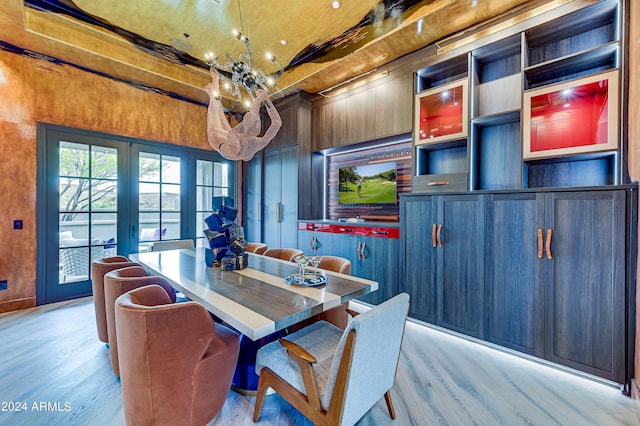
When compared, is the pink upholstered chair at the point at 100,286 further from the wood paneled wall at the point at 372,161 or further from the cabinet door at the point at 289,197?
the wood paneled wall at the point at 372,161

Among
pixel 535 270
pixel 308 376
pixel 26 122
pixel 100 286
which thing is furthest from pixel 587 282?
pixel 26 122

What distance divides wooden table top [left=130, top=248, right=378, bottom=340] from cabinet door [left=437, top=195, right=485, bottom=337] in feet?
4.28

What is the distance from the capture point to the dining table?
1.27 metres

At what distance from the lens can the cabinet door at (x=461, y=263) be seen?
2.54m

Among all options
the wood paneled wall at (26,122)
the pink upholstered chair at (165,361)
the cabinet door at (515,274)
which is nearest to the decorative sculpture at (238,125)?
the pink upholstered chair at (165,361)

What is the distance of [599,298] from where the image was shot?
1961 mm

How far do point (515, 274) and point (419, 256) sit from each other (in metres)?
0.87

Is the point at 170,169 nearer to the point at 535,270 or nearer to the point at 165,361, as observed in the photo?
the point at 165,361

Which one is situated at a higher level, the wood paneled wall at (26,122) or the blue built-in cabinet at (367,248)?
the wood paneled wall at (26,122)

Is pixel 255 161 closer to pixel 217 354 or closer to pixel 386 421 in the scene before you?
pixel 217 354

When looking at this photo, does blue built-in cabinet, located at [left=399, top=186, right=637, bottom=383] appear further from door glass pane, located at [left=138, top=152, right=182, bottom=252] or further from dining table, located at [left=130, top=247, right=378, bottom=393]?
door glass pane, located at [left=138, top=152, right=182, bottom=252]

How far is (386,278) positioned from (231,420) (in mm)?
2190

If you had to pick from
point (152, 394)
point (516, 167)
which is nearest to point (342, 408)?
point (152, 394)

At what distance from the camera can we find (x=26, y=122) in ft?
11.2
